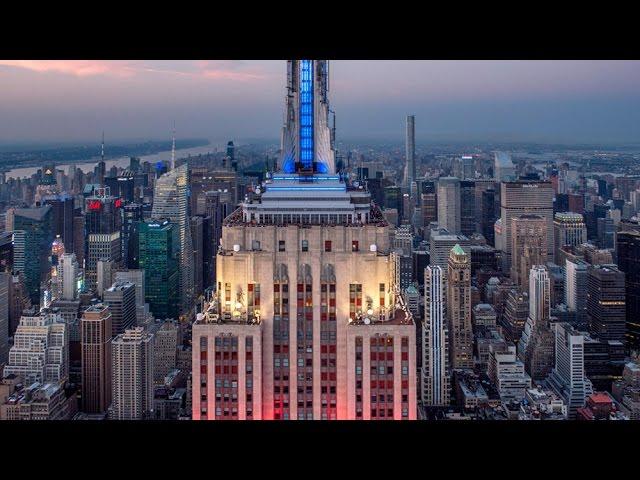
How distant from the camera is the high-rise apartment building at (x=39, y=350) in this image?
8602 millimetres

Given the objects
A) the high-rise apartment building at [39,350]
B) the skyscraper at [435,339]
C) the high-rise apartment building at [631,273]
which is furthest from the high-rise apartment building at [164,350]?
the high-rise apartment building at [631,273]

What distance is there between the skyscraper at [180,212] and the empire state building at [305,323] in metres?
3.33

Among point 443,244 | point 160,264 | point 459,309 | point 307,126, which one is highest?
point 307,126

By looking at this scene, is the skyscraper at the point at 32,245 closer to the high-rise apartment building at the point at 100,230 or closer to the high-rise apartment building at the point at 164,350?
the high-rise apartment building at the point at 100,230

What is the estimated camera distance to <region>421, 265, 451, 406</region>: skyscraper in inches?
385

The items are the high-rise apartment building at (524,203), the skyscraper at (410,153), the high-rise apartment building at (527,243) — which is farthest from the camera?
the high-rise apartment building at (527,243)

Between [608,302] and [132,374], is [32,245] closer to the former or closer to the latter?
[132,374]

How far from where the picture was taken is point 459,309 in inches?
445

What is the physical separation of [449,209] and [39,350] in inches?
277

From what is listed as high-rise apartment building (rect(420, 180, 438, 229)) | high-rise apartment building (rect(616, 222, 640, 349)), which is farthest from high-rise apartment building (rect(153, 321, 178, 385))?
high-rise apartment building (rect(616, 222, 640, 349))

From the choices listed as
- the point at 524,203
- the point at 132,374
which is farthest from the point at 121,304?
the point at 524,203
